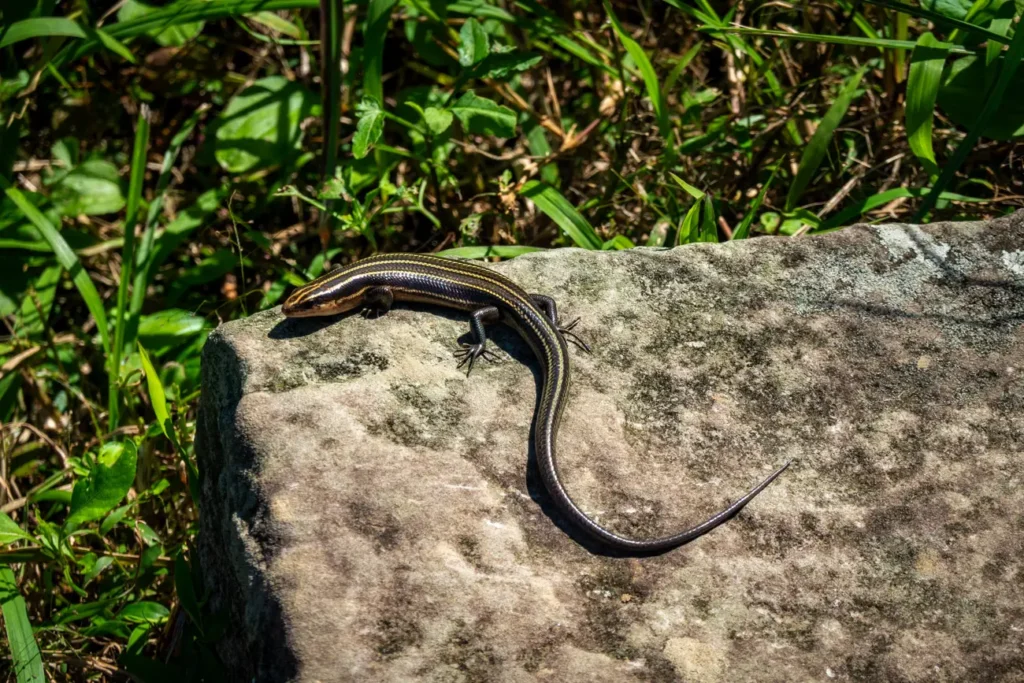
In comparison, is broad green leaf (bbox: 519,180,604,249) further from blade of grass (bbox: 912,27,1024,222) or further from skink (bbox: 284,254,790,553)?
blade of grass (bbox: 912,27,1024,222)

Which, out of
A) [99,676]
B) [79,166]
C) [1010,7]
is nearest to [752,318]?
[1010,7]

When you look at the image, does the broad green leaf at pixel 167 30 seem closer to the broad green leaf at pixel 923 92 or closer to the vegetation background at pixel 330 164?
the vegetation background at pixel 330 164

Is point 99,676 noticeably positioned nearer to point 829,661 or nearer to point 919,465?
point 829,661

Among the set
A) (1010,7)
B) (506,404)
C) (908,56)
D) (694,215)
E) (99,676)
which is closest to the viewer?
(506,404)

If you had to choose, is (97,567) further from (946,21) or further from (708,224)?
(946,21)

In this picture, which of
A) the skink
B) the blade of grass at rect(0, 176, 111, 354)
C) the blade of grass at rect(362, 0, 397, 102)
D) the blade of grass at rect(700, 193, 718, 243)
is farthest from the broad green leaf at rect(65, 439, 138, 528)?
the blade of grass at rect(700, 193, 718, 243)

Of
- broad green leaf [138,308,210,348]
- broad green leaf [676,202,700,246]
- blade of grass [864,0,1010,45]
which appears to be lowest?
broad green leaf [138,308,210,348]
